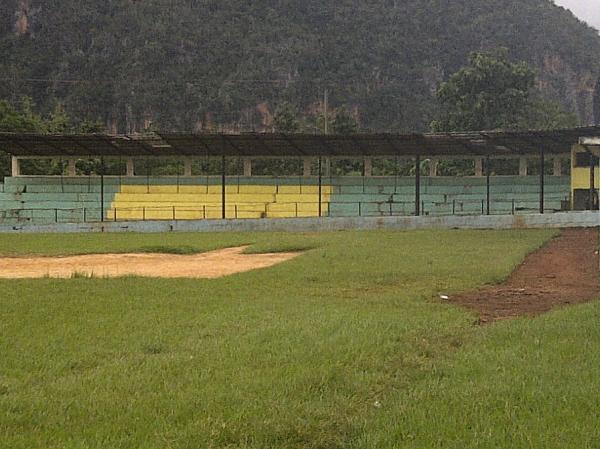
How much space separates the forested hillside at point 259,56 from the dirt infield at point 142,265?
5437cm

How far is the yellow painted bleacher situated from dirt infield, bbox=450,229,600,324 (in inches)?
813

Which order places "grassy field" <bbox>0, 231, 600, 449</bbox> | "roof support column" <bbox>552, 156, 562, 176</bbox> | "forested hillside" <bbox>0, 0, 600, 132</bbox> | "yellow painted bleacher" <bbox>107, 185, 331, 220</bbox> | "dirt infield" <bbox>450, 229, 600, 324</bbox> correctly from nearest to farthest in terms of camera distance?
"grassy field" <bbox>0, 231, 600, 449</bbox>
"dirt infield" <bbox>450, 229, 600, 324</bbox>
"yellow painted bleacher" <bbox>107, 185, 331, 220</bbox>
"roof support column" <bbox>552, 156, 562, 176</bbox>
"forested hillside" <bbox>0, 0, 600, 132</bbox>

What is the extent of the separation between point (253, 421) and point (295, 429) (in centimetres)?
33

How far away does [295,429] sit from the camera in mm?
5121

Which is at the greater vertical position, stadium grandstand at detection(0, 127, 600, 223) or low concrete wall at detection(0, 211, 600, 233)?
stadium grandstand at detection(0, 127, 600, 223)

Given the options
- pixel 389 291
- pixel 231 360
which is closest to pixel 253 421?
pixel 231 360

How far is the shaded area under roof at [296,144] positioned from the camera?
34594 millimetres

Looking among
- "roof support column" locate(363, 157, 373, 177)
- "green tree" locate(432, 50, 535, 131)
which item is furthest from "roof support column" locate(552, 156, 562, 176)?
"green tree" locate(432, 50, 535, 131)

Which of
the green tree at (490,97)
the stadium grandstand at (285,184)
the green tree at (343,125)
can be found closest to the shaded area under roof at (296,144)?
the stadium grandstand at (285,184)

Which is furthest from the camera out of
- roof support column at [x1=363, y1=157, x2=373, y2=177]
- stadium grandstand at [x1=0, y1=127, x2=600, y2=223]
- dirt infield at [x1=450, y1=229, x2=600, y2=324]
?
roof support column at [x1=363, y1=157, x2=373, y2=177]

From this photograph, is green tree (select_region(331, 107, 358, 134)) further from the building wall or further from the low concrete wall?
the low concrete wall

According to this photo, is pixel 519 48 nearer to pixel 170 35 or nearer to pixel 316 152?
pixel 170 35

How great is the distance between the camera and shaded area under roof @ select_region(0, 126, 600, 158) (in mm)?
34594

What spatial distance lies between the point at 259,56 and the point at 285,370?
79.2m
